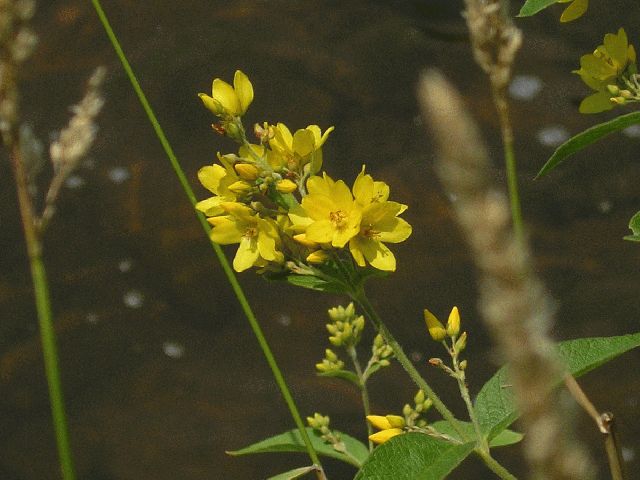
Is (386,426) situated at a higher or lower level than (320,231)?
lower

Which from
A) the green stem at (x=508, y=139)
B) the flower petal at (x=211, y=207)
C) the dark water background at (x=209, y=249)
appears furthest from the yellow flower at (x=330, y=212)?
the dark water background at (x=209, y=249)

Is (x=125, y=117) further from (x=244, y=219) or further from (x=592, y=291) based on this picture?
(x=244, y=219)

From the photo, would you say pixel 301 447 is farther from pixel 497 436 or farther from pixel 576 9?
pixel 576 9

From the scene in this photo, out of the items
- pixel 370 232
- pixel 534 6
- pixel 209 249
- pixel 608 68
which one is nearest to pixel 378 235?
pixel 370 232

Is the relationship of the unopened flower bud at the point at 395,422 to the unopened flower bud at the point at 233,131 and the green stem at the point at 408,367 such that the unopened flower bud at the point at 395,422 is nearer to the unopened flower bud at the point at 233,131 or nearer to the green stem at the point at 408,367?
the green stem at the point at 408,367

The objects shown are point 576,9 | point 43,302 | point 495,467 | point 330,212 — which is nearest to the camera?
point 43,302

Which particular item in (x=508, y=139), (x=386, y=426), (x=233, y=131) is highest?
(x=508, y=139)
